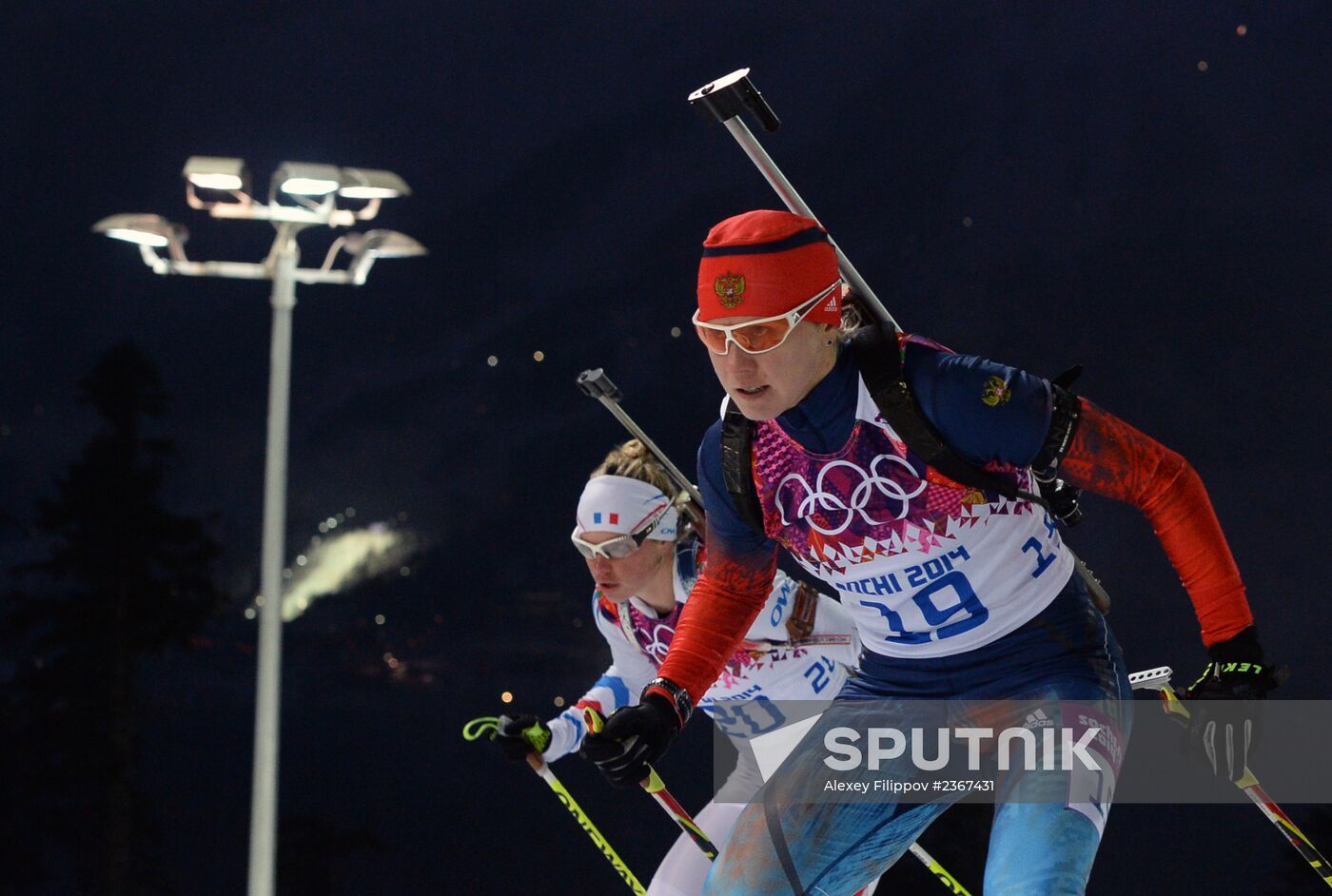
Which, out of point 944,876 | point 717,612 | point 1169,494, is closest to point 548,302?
point 944,876

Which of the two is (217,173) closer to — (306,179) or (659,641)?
(306,179)

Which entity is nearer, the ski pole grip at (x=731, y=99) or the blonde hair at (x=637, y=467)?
the ski pole grip at (x=731, y=99)

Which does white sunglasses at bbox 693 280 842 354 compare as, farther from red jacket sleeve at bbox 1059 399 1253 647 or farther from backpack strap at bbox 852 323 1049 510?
red jacket sleeve at bbox 1059 399 1253 647

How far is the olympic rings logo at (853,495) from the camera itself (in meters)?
3.29

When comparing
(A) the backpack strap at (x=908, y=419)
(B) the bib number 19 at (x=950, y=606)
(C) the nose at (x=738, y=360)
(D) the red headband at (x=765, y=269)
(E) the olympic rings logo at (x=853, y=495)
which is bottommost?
(B) the bib number 19 at (x=950, y=606)

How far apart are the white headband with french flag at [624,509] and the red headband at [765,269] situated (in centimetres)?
202

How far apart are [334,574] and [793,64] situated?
16.6m

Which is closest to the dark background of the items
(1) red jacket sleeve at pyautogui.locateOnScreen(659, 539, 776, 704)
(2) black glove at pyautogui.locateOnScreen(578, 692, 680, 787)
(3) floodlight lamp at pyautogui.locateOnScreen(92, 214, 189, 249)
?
(3) floodlight lamp at pyautogui.locateOnScreen(92, 214, 189, 249)

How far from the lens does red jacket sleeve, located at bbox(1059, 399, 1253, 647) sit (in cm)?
319

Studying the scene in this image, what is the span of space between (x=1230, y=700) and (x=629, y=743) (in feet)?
4.61

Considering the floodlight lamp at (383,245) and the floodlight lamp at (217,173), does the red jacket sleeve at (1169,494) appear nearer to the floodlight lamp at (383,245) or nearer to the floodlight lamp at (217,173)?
the floodlight lamp at (217,173)

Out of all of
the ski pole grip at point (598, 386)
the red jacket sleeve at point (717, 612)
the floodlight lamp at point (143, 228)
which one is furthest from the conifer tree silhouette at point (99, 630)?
the red jacket sleeve at point (717, 612)

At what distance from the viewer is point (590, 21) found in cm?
4019

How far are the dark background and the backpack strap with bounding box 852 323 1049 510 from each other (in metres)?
14.5
